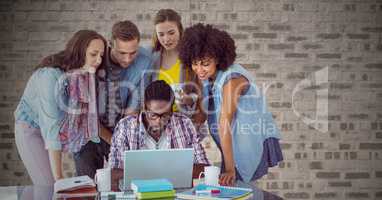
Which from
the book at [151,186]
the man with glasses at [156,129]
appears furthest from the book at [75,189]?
the man with glasses at [156,129]

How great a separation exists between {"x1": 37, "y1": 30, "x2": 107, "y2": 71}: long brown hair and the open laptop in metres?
1.65

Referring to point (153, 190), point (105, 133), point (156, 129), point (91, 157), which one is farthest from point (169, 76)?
point (153, 190)

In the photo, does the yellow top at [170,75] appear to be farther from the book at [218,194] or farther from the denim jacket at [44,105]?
the book at [218,194]

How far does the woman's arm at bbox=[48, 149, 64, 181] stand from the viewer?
4289mm

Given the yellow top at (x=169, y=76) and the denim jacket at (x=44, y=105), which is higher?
the yellow top at (x=169, y=76)

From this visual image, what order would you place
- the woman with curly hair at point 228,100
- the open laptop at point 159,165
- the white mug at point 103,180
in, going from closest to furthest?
the open laptop at point 159,165, the white mug at point 103,180, the woman with curly hair at point 228,100

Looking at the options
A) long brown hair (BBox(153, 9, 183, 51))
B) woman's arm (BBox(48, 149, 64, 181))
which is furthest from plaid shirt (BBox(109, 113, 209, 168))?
long brown hair (BBox(153, 9, 183, 51))

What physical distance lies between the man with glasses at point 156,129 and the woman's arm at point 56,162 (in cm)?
46

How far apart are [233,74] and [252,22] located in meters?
0.48

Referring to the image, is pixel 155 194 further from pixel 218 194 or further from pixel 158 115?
pixel 158 115

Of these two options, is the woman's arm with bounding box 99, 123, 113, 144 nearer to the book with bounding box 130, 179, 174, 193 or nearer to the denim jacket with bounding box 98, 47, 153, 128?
the denim jacket with bounding box 98, 47, 153, 128

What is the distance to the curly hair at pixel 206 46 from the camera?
4375 millimetres

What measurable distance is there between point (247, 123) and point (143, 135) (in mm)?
918

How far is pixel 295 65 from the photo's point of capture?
177 inches
